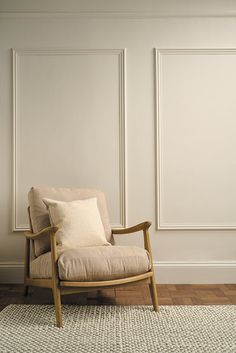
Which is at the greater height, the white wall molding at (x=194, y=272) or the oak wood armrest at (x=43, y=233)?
the oak wood armrest at (x=43, y=233)

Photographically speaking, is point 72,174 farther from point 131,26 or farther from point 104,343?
point 104,343

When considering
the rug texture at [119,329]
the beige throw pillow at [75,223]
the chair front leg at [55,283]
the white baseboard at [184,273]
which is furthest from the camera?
the white baseboard at [184,273]

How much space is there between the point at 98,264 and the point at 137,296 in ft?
2.37

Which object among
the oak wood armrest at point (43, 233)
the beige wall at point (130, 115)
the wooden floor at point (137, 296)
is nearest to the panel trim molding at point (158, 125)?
the beige wall at point (130, 115)

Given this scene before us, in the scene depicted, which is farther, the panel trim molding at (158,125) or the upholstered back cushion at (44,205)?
the panel trim molding at (158,125)

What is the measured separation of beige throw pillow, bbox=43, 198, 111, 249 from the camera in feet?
9.02

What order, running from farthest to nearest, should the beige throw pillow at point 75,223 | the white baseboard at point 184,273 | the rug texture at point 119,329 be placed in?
the white baseboard at point 184,273 → the beige throw pillow at point 75,223 → the rug texture at point 119,329

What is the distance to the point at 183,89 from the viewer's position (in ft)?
11.6

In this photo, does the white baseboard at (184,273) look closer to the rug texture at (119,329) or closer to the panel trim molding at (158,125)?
the panel trim molding at (158,125)

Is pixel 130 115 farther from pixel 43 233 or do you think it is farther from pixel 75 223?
pixel 43 233

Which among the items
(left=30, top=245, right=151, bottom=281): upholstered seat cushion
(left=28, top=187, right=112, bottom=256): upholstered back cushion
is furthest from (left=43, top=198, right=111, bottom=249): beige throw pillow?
(left=30, top=245, right=151, bottom=281): upholstered seat cushion

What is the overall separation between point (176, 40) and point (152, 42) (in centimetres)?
21

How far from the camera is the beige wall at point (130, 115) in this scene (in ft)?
11.5

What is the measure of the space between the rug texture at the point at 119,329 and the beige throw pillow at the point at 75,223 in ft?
1.42
